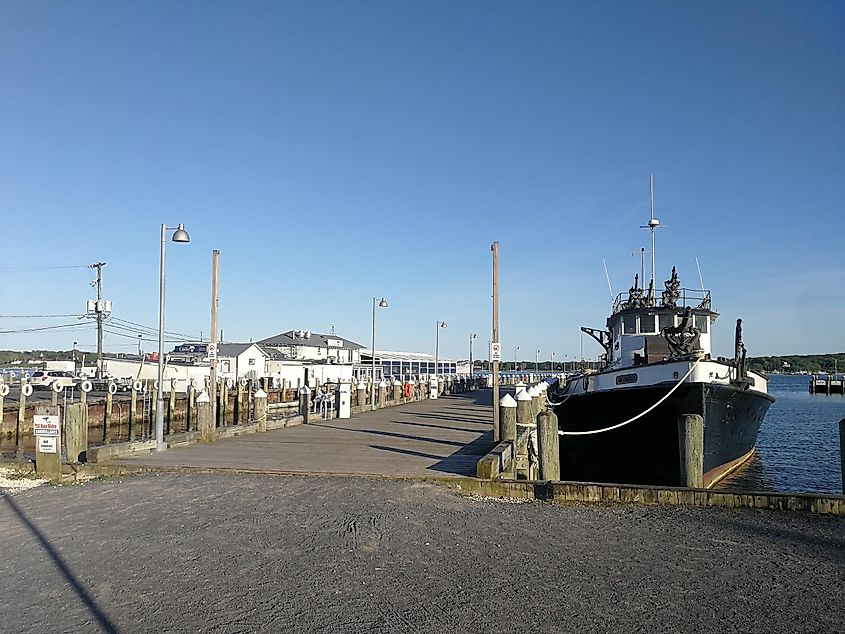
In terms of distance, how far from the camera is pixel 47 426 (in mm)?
11289

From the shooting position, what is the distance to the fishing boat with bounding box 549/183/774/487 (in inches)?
617

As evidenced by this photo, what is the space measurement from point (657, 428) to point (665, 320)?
5307 millimetres

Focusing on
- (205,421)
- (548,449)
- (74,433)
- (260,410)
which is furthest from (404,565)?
(260,410)

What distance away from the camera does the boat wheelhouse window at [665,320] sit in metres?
20.5

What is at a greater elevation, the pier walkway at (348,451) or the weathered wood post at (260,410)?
the weathered wood post at (260,410)

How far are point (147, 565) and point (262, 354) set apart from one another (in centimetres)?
5577

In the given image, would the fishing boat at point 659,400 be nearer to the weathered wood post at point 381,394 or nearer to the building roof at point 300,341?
the weathered wood post at point 381,394

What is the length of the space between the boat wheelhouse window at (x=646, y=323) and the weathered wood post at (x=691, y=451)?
444 inches

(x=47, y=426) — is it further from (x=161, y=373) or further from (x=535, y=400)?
(x=535, y=400)

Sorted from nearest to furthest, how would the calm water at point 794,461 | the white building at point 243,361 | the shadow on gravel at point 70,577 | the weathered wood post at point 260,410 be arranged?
1. the shadow on gravel at point 70,577
2. the weathered wood post at point 260,410
3. the calm water at point 794,461
4. the white building at point 243,361

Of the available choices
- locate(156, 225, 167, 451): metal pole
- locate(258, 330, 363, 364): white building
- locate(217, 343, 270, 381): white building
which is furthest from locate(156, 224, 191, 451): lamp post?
locate(258, 330, 363, 364): white building

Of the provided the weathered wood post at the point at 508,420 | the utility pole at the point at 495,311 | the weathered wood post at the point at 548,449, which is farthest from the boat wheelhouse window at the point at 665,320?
the weathered wood post at the point at 548,449

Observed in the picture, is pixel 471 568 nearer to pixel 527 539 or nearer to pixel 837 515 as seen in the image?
pixel 527 539

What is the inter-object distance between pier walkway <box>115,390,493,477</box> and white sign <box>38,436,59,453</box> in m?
1.14
